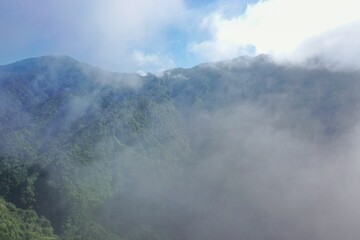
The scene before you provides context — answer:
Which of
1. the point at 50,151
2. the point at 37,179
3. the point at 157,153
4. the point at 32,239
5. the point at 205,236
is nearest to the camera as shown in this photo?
the point at 32,239

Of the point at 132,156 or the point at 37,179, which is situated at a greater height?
the point at 132,156

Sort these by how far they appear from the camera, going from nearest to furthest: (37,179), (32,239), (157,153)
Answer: (32,239), (37,179), (157,153)

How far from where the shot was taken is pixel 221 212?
510ft

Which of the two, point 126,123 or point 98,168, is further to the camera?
point 126,123

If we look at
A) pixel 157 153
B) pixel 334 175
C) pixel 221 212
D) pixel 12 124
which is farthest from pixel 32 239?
pixel 334 175

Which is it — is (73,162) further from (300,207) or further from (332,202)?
(332,202)

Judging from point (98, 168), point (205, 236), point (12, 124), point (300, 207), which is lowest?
point (205, 236)

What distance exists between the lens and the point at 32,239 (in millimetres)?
104188

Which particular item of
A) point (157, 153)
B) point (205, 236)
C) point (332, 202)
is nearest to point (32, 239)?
point (205, 236)

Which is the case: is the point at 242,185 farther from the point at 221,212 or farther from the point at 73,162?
the point at 73,162

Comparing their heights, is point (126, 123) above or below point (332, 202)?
above

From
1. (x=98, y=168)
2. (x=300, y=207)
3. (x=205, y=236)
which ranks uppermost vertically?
(x=98, y=168)

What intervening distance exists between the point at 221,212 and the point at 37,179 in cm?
7610

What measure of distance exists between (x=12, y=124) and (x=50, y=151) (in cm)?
3821
